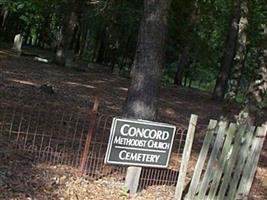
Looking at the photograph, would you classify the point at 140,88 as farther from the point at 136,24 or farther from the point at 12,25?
the point at 12,25

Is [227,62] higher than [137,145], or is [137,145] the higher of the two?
[227,62]

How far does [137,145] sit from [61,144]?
2022 mm

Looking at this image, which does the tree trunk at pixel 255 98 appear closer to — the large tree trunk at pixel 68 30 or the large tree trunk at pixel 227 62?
the large tree trunk at pixel 227 62

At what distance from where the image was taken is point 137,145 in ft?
20.2

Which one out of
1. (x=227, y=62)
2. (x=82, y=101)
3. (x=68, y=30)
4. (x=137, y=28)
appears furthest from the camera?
(x=137, y=28)

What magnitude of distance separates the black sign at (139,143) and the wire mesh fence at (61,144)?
0.39 metres

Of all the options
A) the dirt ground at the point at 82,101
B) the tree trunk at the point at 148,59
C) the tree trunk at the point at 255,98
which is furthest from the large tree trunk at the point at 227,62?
the tree trunk at the point at 148,59

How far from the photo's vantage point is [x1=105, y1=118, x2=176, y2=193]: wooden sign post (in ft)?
19.7

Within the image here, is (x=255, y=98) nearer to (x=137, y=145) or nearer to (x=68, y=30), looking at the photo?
(x=137, y=145)

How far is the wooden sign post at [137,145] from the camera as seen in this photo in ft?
19.7

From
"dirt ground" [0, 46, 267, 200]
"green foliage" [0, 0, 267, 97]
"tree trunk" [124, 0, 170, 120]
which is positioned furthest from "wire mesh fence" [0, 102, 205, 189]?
"green foliage" [0, 0, 267, 97]

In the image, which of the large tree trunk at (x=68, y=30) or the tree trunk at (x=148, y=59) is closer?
the tree trunk at (x=148, y=59)

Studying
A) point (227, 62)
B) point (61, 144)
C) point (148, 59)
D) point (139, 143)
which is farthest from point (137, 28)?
point (139, 143)

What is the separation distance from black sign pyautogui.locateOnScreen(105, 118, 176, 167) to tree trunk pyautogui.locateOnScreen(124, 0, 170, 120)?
1783 mm
